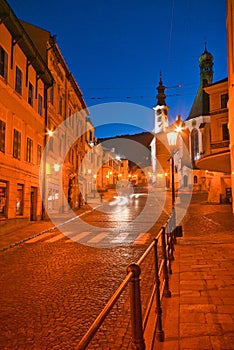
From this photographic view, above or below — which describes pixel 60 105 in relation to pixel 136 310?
above

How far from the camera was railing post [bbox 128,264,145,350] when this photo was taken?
2.68 metres

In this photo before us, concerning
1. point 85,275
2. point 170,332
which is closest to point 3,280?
point 85,275

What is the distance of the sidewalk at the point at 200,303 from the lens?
402 cm

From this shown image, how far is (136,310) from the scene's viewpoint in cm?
275

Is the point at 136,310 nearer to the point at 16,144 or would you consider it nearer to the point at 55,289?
the point at 55,289

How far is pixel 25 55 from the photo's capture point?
1950 cm

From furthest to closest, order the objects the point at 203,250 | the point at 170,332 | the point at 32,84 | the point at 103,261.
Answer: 1. the point at 32,84
2. the point at 203,250
3. the point at 103,261
4. the point at 170,332

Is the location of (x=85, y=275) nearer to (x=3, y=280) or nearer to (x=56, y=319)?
(x=3, y=280)

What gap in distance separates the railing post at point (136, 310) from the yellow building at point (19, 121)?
551 inches

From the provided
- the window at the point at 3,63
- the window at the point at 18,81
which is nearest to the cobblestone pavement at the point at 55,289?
the window at the point at 3,63

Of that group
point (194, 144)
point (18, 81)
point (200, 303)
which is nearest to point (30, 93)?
point (18, 81)

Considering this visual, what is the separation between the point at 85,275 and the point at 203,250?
4.36 metres

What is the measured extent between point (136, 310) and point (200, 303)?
3063mm

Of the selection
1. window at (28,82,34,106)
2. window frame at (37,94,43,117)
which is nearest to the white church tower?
window frame at (37,94,43,117)
